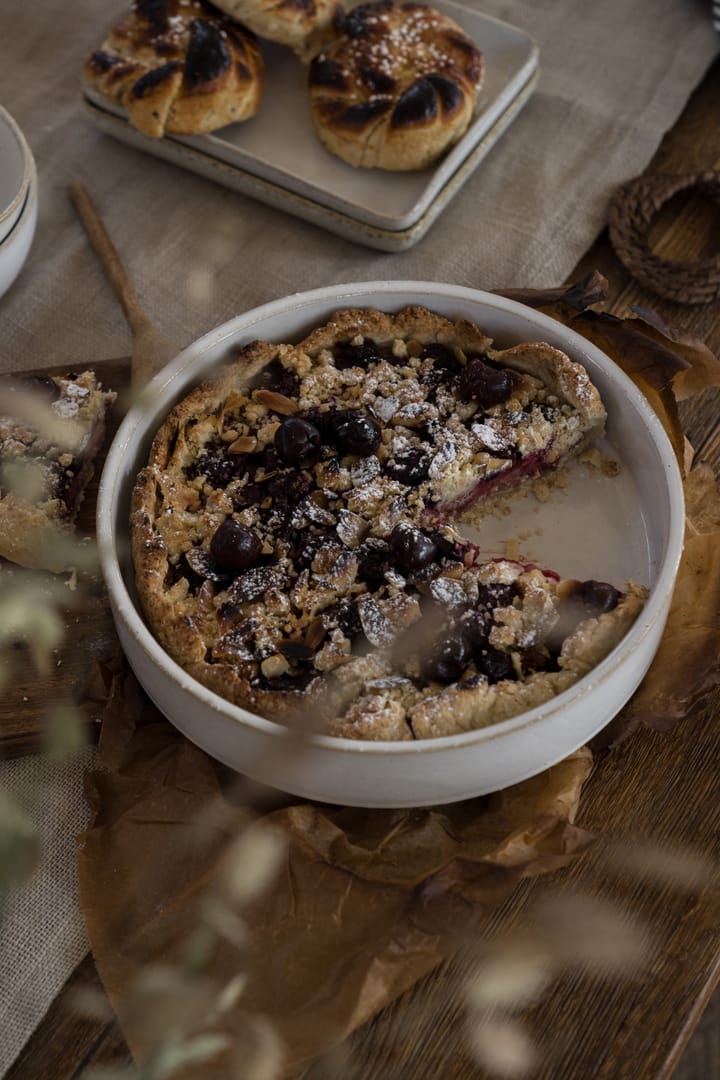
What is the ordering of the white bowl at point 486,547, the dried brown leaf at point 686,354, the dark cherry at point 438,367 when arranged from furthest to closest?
the dried brown leaf at point 686,354 < the dark cherry at point 438,367 < the white bowl at point 486,547

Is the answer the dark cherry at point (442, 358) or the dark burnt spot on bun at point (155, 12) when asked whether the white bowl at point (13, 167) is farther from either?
the dark cherry at point (442, 358)

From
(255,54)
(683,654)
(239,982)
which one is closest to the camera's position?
(239,982)

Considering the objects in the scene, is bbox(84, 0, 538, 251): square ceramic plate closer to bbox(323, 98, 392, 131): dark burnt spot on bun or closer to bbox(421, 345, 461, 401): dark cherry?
bbox(323, 98, 392, 131): dark burnt spot on bun

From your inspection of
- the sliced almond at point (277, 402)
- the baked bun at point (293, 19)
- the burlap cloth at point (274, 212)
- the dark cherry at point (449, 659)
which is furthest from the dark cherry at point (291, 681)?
the baked bun at point (293, 19)

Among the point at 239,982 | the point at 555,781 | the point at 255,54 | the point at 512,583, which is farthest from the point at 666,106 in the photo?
the point at 239,982

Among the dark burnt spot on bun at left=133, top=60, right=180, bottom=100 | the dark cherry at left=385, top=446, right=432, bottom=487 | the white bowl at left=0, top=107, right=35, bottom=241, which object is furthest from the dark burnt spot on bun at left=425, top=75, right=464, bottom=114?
the dark cherry at left=385, top=446, right=432, bottom=487

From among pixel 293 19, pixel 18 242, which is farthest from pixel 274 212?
pixel 18 242

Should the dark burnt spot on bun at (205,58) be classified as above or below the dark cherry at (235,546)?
above

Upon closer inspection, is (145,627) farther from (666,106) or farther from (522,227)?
(666,106)
